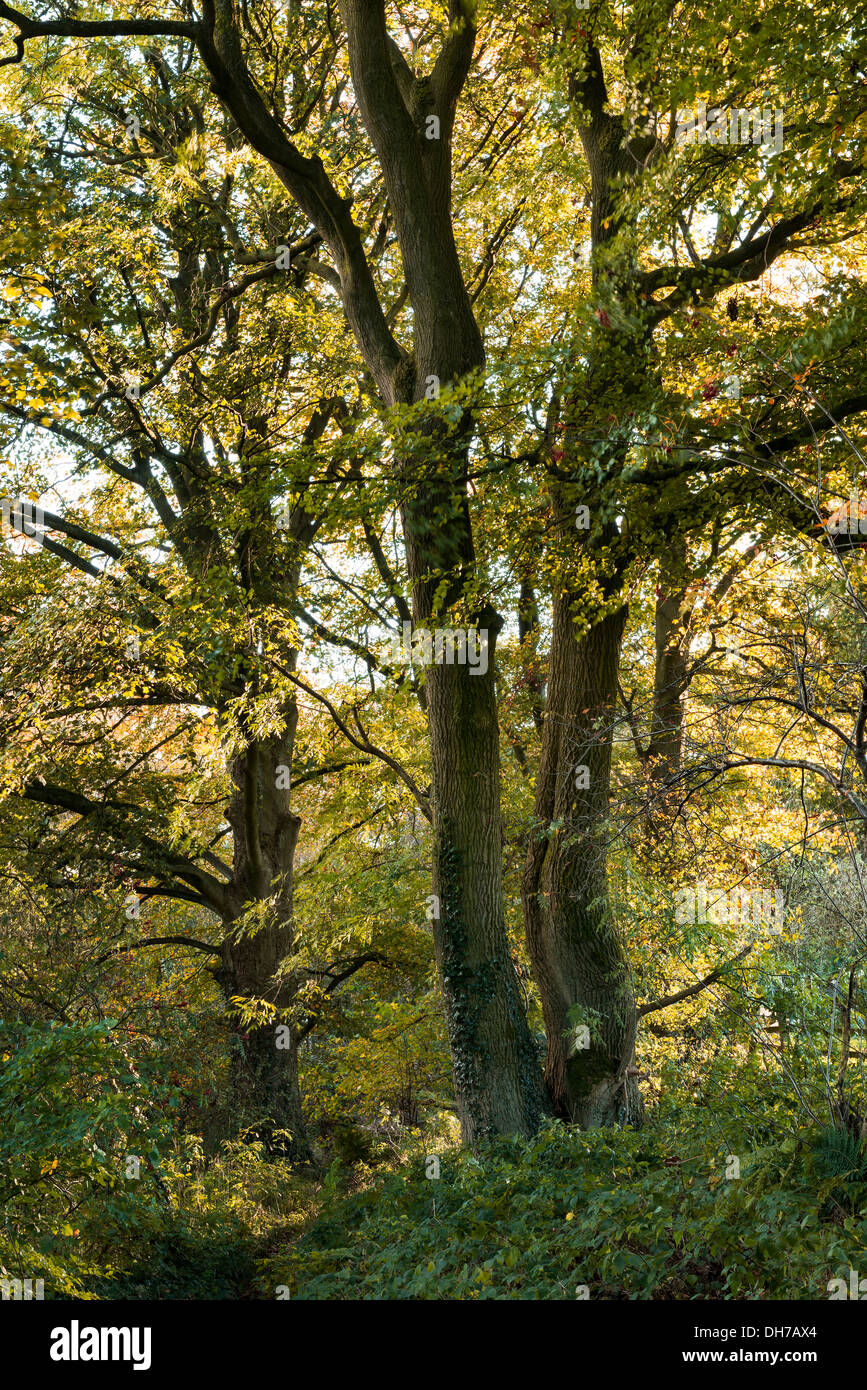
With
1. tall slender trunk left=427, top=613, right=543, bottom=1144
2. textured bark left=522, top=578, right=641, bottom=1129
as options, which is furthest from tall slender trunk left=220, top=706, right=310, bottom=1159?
textured bark left=522, top=578, right=641, bottom=1129

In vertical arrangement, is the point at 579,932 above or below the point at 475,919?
below

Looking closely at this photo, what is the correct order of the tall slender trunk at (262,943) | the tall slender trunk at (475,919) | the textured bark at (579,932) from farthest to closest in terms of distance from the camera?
the tall slender trunk at (262,943) < the textured bark at (579,932) < the tall slender trunk at (475,919)

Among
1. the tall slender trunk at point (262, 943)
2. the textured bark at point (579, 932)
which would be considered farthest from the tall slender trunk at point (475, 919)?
the tall slender trunk at point (262, 943)

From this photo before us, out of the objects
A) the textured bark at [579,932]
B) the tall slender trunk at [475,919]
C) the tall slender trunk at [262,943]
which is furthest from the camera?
the tall slender trunk at [262,943]

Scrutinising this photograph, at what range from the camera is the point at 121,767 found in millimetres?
12422

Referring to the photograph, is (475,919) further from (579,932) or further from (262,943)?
(262,943)

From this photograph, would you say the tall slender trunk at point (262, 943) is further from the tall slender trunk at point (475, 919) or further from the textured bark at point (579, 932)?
the textured bark at point (579, 932)

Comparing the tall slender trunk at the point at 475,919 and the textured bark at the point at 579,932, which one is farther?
the textured bark at the point at 579,932

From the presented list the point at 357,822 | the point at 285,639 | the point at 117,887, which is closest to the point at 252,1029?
the point at 117,887

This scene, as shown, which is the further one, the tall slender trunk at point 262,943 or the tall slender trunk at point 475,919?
the tall slender trunk at point 262,943

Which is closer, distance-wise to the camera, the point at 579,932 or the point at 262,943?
the point at 579,932

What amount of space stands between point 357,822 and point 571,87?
9.13 metres

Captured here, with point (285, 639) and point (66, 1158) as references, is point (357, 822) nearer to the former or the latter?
point (285, 639)

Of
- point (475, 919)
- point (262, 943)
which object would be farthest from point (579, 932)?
point (262, 943)
